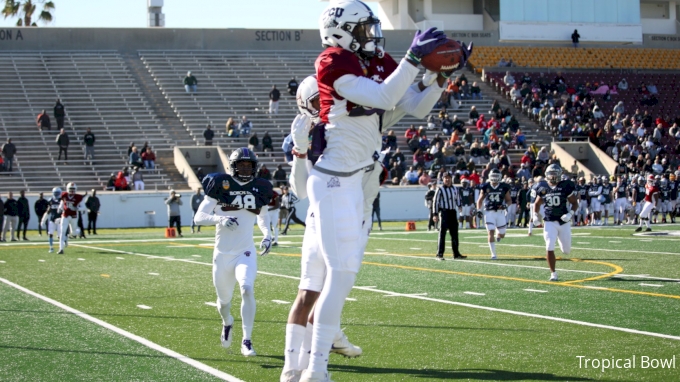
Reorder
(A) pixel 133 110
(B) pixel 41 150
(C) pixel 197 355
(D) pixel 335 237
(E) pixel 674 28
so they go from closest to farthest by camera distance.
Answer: (D) pixel 335 237, (C) pixel 197 355, (B) pixel 41 150, (A) pixel 133 110, (E) pixel 674 28

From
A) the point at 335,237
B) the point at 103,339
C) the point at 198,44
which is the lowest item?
the point at 103,339

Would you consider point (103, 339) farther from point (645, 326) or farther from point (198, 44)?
point (198, 44)

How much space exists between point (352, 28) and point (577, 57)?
42.2 m

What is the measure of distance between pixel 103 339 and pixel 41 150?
25.7 meters

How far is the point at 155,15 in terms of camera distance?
4338cm

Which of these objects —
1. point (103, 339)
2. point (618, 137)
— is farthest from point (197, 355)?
point (618, 137)

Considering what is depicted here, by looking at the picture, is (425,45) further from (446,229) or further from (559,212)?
(446,229)

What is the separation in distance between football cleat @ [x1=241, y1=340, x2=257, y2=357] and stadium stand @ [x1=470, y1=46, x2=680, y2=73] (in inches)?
1449

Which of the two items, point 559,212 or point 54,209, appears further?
point 54,209

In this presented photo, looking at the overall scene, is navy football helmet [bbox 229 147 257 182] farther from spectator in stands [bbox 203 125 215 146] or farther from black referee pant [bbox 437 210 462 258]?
spectator in stands [bbox 203 125 215 146]

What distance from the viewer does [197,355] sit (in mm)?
6727

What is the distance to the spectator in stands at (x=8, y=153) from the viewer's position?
2972cm

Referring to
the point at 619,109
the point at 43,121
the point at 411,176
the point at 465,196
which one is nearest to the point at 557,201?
the point at 465,196

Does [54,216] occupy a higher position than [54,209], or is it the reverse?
[54,209]
